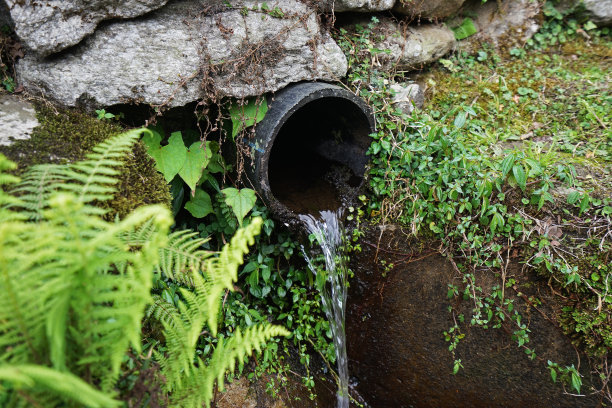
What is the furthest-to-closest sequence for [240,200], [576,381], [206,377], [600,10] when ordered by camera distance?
[600,10] → [240,200] → [576,381] → [206,377]

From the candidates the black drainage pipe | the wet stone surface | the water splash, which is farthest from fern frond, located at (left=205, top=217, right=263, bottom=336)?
the wet stone surface

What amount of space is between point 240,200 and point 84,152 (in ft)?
3.62

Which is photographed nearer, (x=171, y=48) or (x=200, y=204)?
(x=171, y=48)

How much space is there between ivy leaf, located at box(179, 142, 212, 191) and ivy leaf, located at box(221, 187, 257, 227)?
24 centimetres

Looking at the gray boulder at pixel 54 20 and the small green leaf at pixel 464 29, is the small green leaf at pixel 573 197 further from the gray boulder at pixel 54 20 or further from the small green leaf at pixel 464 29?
the gray boulder at pixel 54 20

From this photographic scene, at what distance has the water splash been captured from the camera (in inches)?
130

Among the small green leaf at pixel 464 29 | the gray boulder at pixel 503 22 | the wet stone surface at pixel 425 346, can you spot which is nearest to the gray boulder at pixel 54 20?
the wet stone surface at pixel 425 346

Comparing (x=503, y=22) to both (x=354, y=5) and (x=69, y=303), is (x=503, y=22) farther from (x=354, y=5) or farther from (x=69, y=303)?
(x=69, y=303)

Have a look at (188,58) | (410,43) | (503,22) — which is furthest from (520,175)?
(503,22)

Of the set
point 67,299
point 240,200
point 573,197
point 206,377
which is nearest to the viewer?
point 67,299

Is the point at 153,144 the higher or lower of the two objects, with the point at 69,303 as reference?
lower

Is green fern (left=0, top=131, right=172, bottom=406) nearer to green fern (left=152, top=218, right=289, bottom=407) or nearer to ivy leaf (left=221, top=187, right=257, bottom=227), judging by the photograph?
green fern (left=152, top=218, right=289, bottom=407)

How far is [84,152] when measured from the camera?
2.53 m

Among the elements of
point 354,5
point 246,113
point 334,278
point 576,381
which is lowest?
point 576,381
